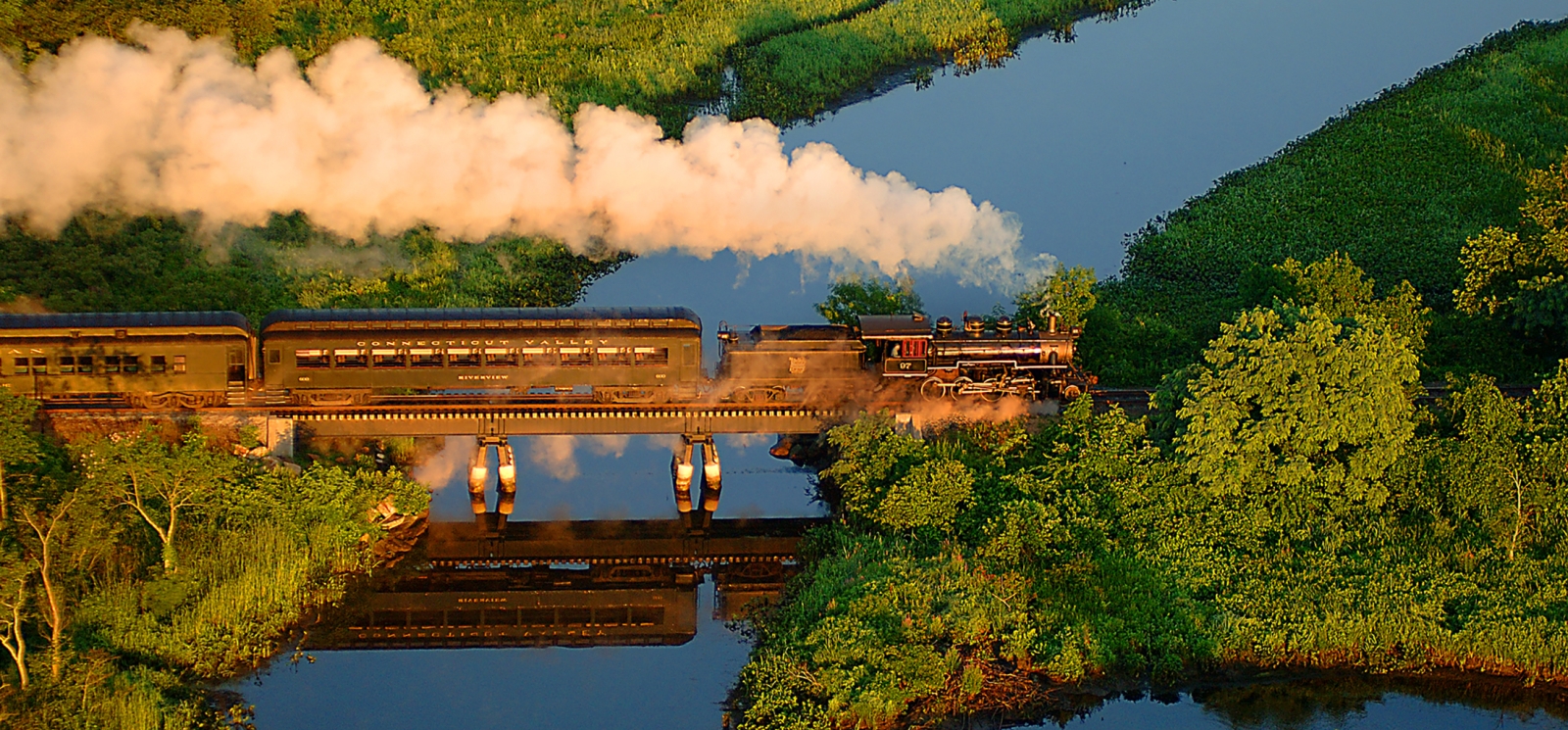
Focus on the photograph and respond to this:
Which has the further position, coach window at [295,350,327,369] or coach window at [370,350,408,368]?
coach window at [370,350,408,368]

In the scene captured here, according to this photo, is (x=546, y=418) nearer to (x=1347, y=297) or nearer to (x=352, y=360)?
(x=352, y=360)

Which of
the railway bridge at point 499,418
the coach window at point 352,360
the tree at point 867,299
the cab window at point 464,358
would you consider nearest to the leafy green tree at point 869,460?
the railway bridge at point 499,418

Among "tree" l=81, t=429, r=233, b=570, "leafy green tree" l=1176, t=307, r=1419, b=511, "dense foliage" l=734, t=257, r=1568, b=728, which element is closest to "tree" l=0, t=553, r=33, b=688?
"tree" l=81, t=429, r=233, b=570

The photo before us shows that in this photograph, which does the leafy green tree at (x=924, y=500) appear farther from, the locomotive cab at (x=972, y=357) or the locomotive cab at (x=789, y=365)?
the locomotive cab at (x=789, y=365)

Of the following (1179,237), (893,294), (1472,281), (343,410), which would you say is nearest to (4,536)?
(343,410)

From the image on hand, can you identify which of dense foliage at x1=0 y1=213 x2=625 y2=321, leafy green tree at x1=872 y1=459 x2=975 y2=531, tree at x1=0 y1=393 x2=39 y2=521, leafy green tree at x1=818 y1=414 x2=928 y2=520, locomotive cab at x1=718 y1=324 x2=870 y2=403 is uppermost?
dense foliage at x1=0 y1=213 x2=625 y2=321

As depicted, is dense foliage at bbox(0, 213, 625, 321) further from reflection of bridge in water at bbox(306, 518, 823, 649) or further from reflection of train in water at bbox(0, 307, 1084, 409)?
reflection of bridge in water at bbox(306, 518, 823, 649)

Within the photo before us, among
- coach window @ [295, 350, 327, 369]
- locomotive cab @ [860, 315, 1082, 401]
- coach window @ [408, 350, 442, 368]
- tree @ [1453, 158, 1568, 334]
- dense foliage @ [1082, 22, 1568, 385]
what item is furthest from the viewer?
dense foliage @ [1082, 22, 1568, 385]
